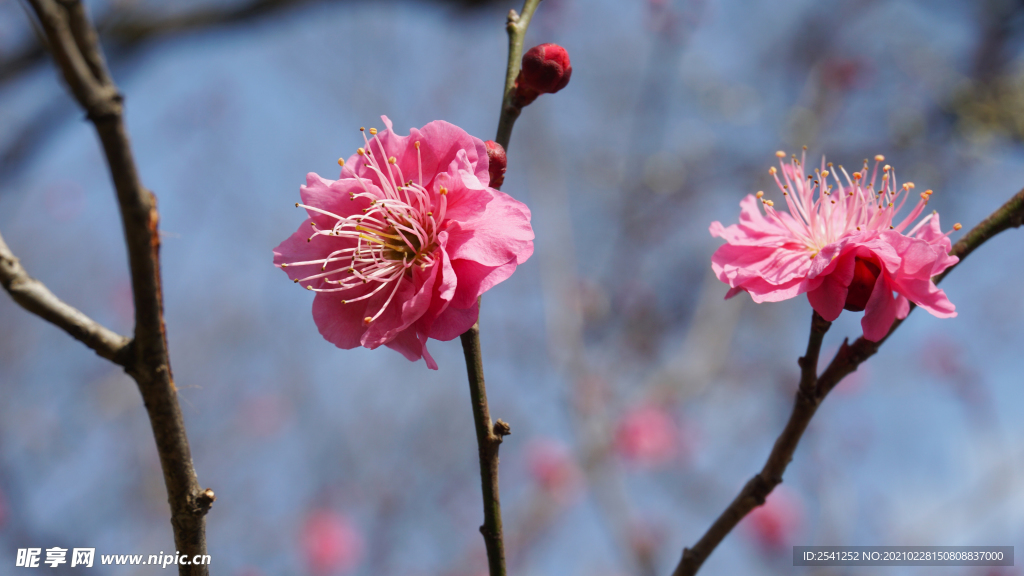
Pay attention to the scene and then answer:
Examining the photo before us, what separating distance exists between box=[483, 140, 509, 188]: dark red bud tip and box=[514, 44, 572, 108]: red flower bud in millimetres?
82

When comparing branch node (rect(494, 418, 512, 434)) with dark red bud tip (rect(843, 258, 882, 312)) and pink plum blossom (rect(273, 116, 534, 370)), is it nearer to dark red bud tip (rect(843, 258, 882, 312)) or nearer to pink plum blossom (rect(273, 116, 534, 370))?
pink plum blossom (rect(273, 116, 534, 370))

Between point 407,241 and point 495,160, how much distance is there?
23cm

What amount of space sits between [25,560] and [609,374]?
11.8 feet

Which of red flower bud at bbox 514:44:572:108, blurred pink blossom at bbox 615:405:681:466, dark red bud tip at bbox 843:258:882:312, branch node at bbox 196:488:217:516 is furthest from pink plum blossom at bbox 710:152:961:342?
blurred pink blossom at bbox 615:405:681:466

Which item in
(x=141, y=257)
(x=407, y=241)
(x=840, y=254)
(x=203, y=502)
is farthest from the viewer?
(x=407, y=241)

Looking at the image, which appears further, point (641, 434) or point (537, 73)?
point (641, 434)

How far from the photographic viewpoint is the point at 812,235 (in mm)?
1187

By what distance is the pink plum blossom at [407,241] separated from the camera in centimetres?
92

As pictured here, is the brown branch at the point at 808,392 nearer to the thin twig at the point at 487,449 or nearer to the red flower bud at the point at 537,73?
the thin twig at the point at 487,449

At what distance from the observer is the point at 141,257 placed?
0.63 m

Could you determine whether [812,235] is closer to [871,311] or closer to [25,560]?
[871,311]

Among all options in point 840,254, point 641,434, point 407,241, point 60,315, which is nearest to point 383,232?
point 407,241

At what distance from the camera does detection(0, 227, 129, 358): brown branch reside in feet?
2.28

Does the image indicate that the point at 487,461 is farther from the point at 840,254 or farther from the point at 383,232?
the point at 840,254
